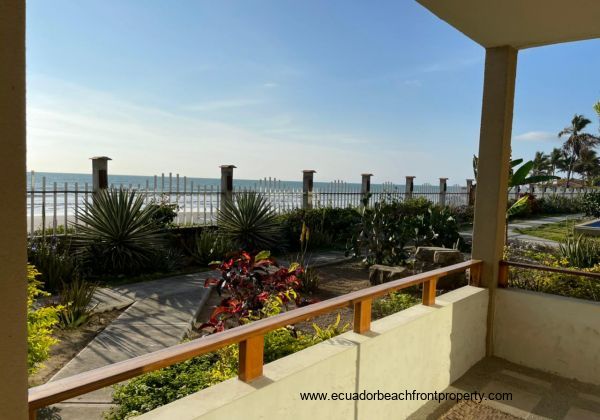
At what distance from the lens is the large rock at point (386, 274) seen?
5875 millimetres

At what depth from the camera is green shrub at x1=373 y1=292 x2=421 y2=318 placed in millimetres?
4797

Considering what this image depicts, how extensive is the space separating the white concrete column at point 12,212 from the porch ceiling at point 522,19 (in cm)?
271

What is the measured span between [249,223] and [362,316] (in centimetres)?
623

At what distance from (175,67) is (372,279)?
950 centimetres

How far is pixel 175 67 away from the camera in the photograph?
40.7 ft

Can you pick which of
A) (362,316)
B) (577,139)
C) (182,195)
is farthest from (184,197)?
(577,139)

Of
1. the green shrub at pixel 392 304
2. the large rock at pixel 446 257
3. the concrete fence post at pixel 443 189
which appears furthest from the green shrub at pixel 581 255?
the concrete fence post at pixel 443 189

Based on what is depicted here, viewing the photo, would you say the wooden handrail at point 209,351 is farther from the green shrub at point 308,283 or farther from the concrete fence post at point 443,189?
the concrete fence post at point 443,189

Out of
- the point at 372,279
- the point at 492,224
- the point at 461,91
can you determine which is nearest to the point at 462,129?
the point at 461,91

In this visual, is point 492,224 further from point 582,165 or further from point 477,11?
point 582,165

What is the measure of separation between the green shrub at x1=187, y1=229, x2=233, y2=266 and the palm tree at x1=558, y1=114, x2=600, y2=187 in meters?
45.8

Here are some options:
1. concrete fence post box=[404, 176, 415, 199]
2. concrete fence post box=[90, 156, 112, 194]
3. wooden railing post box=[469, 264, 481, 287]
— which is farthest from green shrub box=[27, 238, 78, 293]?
concrete fence post box=[404, 176, 415, 199]

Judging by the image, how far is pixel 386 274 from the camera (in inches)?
234

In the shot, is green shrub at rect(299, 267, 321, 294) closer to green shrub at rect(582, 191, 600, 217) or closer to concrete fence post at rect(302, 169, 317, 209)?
concrete fence post at rect(302, 169, 317, 209)
